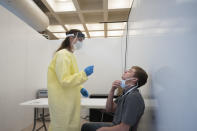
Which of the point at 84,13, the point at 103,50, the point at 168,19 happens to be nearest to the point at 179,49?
the point at 168,19

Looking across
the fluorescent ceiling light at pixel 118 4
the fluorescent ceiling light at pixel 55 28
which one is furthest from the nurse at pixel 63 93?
the fluorescent ceiling light at pixel 55 28

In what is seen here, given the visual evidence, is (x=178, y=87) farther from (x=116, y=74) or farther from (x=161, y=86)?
(x=116, y=74)

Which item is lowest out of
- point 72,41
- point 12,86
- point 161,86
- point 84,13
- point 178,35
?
point 12,86

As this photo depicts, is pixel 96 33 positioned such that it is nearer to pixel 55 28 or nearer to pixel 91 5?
pixel 55 28

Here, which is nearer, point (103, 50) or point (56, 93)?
point (56, 93)

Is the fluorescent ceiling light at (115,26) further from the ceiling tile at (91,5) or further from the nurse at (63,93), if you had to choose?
the nurse at (63,93)

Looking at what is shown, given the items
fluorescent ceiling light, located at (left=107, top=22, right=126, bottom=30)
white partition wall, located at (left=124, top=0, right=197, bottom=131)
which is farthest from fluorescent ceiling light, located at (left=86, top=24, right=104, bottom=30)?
white partition wall, located at (left=124, top=0, right=197, bottom=131)

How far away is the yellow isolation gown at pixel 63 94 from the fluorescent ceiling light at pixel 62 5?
2.19 meters

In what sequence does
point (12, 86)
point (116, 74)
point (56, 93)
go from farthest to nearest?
point (116, 74)
point (12, 86)
point (56, 93)

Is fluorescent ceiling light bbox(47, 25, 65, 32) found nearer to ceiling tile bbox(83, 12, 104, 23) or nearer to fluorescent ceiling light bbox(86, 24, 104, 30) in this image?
fluorescent ceiling light bbox(86, 24, 104, 30)

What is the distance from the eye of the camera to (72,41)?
1308 mm

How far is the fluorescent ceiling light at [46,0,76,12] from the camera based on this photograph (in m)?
2.85

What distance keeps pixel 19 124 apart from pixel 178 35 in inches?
106

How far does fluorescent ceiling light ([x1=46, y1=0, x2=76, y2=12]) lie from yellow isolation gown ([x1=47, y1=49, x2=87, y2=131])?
86.4 inches
